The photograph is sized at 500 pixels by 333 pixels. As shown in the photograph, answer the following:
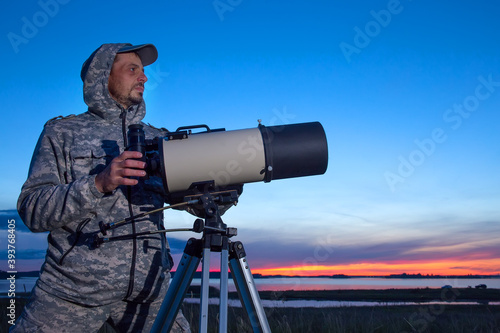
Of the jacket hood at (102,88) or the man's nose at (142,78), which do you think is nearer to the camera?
the jacket hood at (102,88)

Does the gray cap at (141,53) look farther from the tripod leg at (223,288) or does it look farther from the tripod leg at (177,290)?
the tripod leg at (223,288)

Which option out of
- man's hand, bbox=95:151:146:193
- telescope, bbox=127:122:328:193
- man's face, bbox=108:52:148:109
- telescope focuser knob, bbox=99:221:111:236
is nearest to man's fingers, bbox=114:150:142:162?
man's hand, bbox=95:151:146:193

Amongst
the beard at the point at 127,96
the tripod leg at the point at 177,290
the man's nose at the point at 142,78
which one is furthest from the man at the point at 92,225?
the tripod leg at the point at 177,290

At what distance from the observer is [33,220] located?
2697 mm

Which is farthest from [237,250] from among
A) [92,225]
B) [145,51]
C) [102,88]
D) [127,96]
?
[145,51]

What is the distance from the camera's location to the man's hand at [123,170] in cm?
246

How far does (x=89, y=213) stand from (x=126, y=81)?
4.14 feet

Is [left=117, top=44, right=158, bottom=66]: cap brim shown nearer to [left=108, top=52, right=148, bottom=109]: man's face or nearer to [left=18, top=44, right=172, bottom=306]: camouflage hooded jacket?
[left=108, top=52, right=148, bottom=109]: man's face

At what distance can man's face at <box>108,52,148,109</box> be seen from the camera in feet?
11.2

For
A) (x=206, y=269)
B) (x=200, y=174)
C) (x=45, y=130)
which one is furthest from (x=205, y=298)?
(x=45, y=130)

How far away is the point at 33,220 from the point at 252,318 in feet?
5.32

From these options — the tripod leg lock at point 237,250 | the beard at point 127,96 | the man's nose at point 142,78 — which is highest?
the man's nose at point 142,78

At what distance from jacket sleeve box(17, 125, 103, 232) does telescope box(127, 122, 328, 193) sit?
0.44 meters

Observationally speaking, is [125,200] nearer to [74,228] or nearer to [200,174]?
[74,228]
